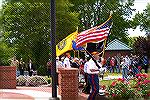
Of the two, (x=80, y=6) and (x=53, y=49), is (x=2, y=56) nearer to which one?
(x=53, y=49)

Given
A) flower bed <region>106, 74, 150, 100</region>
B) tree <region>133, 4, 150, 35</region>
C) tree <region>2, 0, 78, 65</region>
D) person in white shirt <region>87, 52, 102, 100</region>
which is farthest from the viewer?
tree <region>133, 4, 150, 35</region>

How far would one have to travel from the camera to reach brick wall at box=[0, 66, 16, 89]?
491 inches

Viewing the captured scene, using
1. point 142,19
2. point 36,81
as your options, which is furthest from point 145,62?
point 142,19

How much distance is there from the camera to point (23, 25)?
20.4 meters

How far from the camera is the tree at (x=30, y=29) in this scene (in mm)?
20062

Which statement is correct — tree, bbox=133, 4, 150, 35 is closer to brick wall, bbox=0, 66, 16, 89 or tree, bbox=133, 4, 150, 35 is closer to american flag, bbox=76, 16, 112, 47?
brick wall, bbox=0, 66, 16, 89

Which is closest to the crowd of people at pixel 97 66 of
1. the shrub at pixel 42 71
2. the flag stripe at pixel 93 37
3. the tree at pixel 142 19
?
the flag stripe at pixel 93 37

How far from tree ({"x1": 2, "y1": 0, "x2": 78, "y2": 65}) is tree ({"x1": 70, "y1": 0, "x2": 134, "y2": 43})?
10386mm

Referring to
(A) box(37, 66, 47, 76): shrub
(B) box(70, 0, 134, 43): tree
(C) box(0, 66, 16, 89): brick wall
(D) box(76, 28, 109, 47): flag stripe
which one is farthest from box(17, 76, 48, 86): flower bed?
(B) box(70, 0, 134, 43): tree

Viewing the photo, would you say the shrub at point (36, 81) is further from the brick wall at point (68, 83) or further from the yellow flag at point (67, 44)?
the brick wall at point (68, 83)

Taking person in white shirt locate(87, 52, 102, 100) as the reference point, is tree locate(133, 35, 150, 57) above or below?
above

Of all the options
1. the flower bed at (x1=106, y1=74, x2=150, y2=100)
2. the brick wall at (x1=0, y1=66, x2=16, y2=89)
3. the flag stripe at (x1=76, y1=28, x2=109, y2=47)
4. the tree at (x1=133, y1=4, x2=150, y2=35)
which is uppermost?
the tree at (x1=133, y1=4, x2=150, y2=35)

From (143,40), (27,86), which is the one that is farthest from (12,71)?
(143,40)

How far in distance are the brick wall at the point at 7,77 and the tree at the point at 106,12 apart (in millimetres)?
19252
